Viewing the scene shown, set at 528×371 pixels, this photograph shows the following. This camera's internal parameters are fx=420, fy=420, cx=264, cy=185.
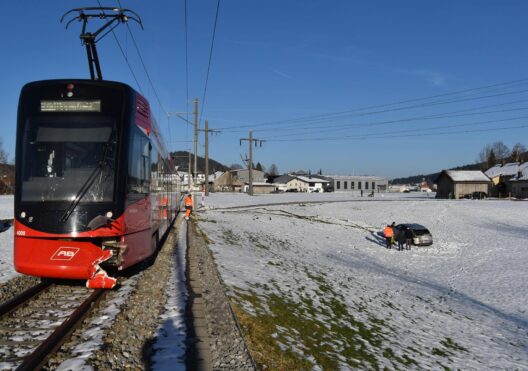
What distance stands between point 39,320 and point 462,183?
72184 mm

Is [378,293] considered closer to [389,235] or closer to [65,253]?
[65,253]

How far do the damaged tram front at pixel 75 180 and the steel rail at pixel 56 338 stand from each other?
1042 mm

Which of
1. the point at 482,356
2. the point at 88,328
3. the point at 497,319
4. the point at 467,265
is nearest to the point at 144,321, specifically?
the point at 88,328

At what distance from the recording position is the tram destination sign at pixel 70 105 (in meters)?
8.03

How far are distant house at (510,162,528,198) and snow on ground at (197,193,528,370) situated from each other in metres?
37.8

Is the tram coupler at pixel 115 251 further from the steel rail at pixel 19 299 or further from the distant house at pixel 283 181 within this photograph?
the distant house at pixel 283 181

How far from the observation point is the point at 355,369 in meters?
6.72

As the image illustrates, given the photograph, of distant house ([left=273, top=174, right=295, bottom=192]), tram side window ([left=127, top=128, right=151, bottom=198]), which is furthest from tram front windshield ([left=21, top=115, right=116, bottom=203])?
distant house ([left=273, top=174, right=295, bottom=192])

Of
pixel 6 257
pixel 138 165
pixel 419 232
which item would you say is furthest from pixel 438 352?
pixel 419 232

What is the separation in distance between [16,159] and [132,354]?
4.68m

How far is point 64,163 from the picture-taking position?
25.8 feet

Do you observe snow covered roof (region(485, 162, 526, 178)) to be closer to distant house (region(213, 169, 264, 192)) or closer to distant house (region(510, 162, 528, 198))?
distant house (region(510, 162, 528, 198))

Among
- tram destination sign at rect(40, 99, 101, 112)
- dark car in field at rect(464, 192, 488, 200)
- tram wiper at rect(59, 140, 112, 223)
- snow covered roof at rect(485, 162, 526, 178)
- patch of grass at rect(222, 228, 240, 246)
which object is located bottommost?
patch of grass at rect(222, 228, 240, 246)

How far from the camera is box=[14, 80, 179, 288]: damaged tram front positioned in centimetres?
759
